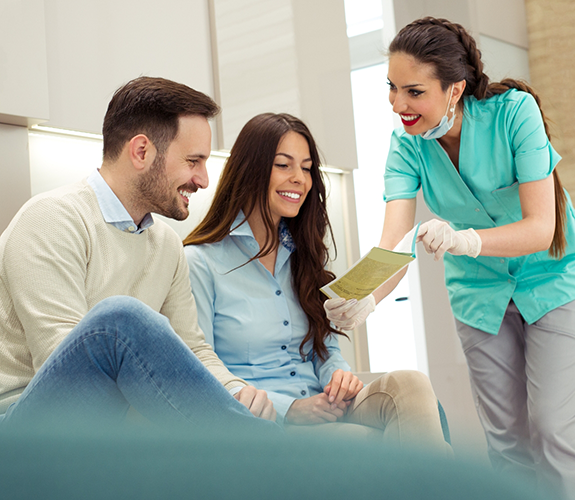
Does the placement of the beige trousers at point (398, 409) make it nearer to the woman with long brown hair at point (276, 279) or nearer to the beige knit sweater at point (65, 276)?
the woman with long brown hair at point (276, 279)

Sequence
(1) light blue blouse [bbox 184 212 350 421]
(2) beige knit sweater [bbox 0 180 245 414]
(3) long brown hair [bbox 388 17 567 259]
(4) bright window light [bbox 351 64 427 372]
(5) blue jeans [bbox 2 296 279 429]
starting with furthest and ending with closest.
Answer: (4) bright window light [bbox 351 64 427 372] → (3) long brown hair [bbox 388 17 567 259] → (1) light blue blouse [bbox 184 212 350 421] → (2) beige knit sweater [bbox 0 180 245 414] → (5) blue jeans [bbox 2 296 279 429]

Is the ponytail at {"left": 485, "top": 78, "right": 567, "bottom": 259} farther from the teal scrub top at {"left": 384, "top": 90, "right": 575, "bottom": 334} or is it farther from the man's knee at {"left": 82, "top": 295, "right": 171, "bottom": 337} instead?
the man's knee at {"left": 82, "top": 295, "right": 171, "bottom": 337}

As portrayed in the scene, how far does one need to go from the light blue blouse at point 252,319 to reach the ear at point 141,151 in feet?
0.86

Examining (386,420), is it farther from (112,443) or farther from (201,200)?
(201,200)

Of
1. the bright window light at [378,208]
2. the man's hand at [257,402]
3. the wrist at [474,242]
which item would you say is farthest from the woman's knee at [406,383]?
the bright window light at [378,208]

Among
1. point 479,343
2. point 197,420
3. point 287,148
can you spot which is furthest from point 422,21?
point 197,420

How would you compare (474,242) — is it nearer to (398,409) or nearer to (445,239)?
(445,239)

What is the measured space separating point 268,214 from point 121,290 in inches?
17.1

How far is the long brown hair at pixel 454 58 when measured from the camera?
58.3 inches

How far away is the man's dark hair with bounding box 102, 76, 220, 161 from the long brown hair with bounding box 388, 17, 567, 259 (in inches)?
21.9

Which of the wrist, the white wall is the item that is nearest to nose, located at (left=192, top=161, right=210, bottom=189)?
the white wall

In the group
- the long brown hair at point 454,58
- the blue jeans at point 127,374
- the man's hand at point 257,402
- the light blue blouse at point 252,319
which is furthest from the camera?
the long brown hair at point 454,58

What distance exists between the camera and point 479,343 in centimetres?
164

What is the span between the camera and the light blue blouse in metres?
1.37
